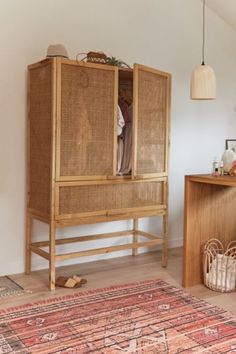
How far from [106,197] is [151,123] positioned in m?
0.81

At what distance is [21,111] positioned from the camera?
371 cm

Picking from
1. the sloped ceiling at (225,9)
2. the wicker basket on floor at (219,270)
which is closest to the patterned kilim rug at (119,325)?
the wicker basket on floor at (219,270)

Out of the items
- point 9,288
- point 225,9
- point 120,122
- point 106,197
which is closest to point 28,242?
point 9,288

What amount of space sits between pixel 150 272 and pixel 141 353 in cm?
153

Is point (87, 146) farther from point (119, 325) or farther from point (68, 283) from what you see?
point (119, 325)

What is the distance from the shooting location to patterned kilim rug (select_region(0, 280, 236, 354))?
240 centimetres

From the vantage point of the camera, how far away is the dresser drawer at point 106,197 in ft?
11.0

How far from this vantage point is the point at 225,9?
4.82 m

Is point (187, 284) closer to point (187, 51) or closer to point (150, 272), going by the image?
point (150, 272)

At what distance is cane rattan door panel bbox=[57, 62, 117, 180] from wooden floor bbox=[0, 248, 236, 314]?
90 cm

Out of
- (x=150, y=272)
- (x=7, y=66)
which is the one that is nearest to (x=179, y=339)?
(x=150, y=272)

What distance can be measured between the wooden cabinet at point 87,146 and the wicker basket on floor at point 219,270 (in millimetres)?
595

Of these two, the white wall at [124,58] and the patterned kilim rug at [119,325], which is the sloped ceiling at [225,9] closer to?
the white wall at [124,58]

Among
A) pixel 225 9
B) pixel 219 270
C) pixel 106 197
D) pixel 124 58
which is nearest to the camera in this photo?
pixel 219 270
